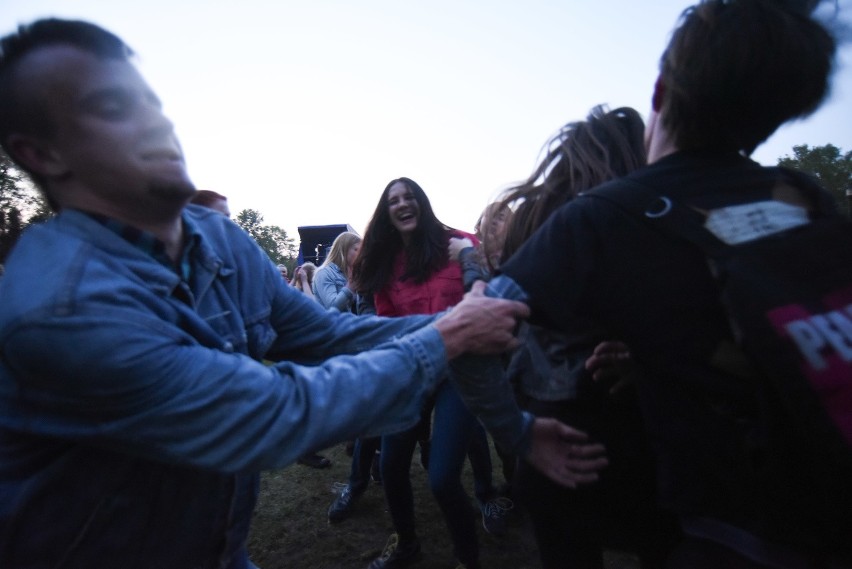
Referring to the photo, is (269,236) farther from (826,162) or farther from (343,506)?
(343,506)

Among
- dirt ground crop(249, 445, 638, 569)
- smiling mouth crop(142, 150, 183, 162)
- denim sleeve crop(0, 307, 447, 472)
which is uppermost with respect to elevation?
smiling mouth crop(142, 150, 183, 162)

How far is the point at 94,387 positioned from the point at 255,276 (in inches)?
27.3

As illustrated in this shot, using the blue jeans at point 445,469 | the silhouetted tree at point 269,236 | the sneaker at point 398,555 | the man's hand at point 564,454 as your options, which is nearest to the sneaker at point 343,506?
the sneaker at point 398,555

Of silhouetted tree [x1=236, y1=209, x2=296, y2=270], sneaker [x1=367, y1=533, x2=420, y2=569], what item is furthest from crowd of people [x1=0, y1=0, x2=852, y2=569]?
silhouetted tree [x1=236, y1=209, x2=296, y2=270]

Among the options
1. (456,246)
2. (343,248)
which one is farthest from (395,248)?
(343,248)

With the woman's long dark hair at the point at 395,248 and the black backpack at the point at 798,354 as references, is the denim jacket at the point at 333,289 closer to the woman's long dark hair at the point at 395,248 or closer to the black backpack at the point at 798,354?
the woman's long dark hair at the point at 395,248

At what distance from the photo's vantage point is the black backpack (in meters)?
0.85

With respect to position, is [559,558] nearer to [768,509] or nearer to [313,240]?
[768,509]

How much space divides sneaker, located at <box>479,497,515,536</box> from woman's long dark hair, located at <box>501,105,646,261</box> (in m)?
2.39

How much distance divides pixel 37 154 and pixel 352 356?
879 mm

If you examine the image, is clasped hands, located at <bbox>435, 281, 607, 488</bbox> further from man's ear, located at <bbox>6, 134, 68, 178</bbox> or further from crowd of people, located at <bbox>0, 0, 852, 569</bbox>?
man's ear, located at <bbox>6, 134, 68, 178</bbox>

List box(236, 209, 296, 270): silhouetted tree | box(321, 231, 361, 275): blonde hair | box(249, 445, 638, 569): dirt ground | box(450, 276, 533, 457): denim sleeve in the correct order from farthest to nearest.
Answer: box(236, 209, 296, 270): silhouetted tree
box(321, 231, 361, 275): blonde hair
box(249, 445, 638, 569): dirt ground
box(450, 276, 533, 457): denim sleeve

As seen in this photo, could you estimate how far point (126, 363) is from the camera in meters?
0.94

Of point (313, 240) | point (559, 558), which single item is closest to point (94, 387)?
point (559, 558)
